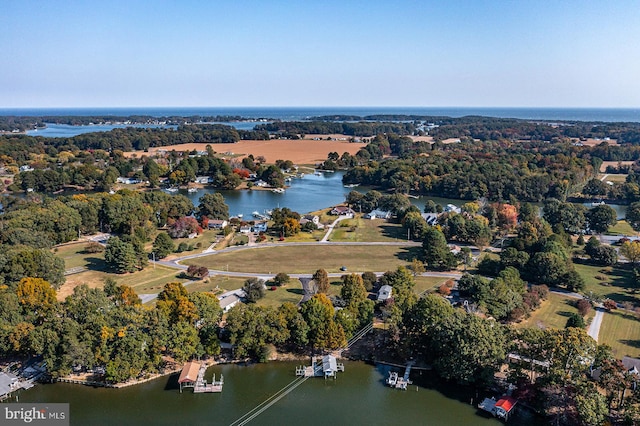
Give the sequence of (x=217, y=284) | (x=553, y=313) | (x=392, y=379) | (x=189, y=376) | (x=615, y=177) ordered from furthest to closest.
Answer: (x=615, y=177), (x=217, y=284), (x=553, y=313), (x=392, y=379), (x=189, y=376)

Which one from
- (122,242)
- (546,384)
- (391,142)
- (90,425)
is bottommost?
(90,425)

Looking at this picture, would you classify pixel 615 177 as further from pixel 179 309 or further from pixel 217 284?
pixel 179 309

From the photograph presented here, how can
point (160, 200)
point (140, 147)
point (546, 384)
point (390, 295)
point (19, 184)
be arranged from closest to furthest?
point (546, 384)
point (390, 295)
point (160, 200)
point (19, 184)
point (140, 147)

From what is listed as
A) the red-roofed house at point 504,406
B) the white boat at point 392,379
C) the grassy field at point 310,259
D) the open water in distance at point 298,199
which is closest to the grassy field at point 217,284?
the grassy field at point 310,259

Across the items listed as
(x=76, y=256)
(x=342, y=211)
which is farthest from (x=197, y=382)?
(x=342, y=211)

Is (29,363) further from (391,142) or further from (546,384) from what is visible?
(391,142)

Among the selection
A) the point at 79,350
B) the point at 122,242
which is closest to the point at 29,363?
the point at 79,350

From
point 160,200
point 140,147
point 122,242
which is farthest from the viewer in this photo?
point 140,147
